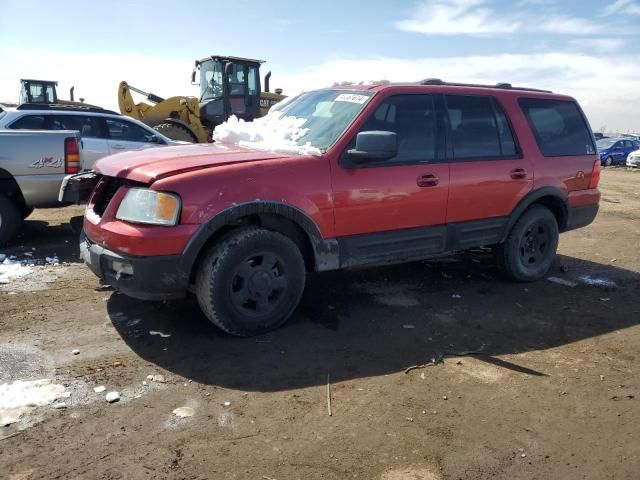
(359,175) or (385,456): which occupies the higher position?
(359,175)

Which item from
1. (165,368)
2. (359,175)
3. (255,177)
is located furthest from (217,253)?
(359,175)

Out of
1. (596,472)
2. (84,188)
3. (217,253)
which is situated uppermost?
(84,188)

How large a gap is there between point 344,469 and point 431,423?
26.7 inches

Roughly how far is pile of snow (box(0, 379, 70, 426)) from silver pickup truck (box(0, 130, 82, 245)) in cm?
377

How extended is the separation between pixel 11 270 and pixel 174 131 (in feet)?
30.5

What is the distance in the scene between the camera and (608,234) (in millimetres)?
8781

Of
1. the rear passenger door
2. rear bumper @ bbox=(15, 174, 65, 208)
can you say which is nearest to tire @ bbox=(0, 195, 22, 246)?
rear bumper @ bbox=(15, 174, 65, 208)

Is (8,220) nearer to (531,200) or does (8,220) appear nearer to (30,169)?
(30,169)

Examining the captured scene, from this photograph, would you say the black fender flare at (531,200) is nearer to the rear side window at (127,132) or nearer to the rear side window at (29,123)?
the rear side window at (127,132)

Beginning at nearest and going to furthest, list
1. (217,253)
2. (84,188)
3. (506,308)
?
(217,253)
(84,188)
(506,308)

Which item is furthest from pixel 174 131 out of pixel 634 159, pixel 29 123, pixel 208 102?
pixel 634 159

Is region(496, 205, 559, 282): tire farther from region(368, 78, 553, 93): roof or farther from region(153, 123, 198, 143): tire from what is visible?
region(153, 123, 198, 143): tire

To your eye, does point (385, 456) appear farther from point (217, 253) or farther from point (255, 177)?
point (255, 177)

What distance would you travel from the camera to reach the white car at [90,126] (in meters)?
8.15
